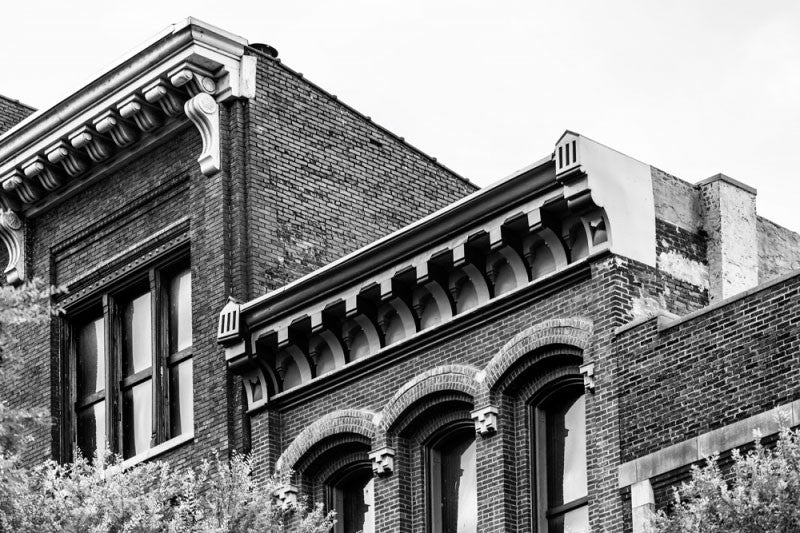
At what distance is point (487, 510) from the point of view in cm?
2445

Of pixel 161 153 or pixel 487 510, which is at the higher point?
pixel 161 153

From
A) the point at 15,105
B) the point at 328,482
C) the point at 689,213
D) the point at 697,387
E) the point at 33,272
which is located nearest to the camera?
the point at 697,387

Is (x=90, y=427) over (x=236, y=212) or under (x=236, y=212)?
under

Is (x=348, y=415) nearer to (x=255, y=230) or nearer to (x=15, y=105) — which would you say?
(x=255, y=230)

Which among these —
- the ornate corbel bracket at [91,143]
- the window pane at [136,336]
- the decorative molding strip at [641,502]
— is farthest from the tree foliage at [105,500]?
the ornate corbel bracket at [91,143]

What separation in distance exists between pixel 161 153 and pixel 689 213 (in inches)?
358

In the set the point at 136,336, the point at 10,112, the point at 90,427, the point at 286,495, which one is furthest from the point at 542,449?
the point at 10,112

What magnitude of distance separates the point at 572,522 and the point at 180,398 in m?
7.88

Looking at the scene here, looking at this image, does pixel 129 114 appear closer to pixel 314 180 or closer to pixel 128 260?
pixel 128 260

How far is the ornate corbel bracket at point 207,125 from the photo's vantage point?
29812 millimetres

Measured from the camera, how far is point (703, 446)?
22.0 m

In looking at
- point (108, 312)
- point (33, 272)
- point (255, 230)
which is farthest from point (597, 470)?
point (33, 272)

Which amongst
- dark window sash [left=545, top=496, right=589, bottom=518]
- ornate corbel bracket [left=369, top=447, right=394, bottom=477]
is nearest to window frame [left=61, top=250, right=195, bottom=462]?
ornate corbel bracket [left=369, top=447, right=394, bottom=477]

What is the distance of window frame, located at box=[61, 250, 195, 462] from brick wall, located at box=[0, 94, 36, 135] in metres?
5.52
